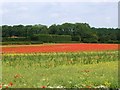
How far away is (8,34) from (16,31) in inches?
164

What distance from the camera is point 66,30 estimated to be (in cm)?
7125

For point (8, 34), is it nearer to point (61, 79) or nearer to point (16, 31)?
point (16, 31)

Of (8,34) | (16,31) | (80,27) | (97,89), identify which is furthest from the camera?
(80,27)

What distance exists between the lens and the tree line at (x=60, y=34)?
5743 centimetres

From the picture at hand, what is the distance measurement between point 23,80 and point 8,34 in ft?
176

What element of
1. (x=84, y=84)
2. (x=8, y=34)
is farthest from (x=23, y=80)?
(x=8, y=34)

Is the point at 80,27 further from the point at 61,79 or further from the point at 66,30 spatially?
the point at 61,79

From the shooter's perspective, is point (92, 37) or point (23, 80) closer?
point (23, 80)

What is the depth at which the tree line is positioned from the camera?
5743 centimetres

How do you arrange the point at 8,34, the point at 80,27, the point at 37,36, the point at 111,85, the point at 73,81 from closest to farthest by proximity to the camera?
the point at 111,85 → the point at 73,81 → the point at 37,36 → the point at 8,34 → the point at 80,27

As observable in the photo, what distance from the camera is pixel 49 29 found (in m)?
71.6

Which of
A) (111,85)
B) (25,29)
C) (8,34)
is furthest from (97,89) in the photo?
(25,29)

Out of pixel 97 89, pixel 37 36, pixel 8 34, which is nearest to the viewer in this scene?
pixel 97 89

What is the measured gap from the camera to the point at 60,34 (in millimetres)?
68625
